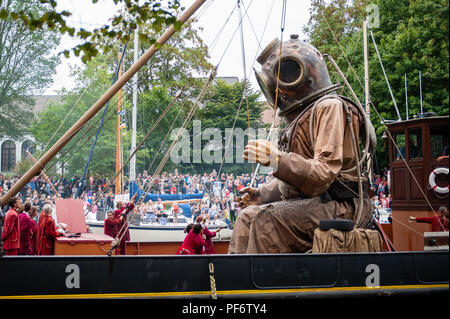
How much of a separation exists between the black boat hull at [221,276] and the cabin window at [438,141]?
3814 millimetres

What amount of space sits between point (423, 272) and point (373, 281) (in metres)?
0.44

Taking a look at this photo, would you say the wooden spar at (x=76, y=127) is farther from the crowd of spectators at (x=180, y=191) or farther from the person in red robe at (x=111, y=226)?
the crowd of spectators at (x=180, y=191)

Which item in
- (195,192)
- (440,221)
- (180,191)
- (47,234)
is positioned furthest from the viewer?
(180,191)

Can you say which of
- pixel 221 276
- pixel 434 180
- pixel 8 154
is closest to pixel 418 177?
pixel 434 180

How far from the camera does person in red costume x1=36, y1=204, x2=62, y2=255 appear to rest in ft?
24.6

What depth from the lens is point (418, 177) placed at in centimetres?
783

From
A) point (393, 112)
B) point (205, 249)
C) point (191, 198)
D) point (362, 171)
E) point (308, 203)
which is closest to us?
point (308, 203)

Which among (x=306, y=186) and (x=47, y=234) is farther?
(x=47, y=234)

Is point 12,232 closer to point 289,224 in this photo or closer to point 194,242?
point 194,242

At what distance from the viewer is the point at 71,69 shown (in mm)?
31188

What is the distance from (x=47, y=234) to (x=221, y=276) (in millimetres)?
4213
